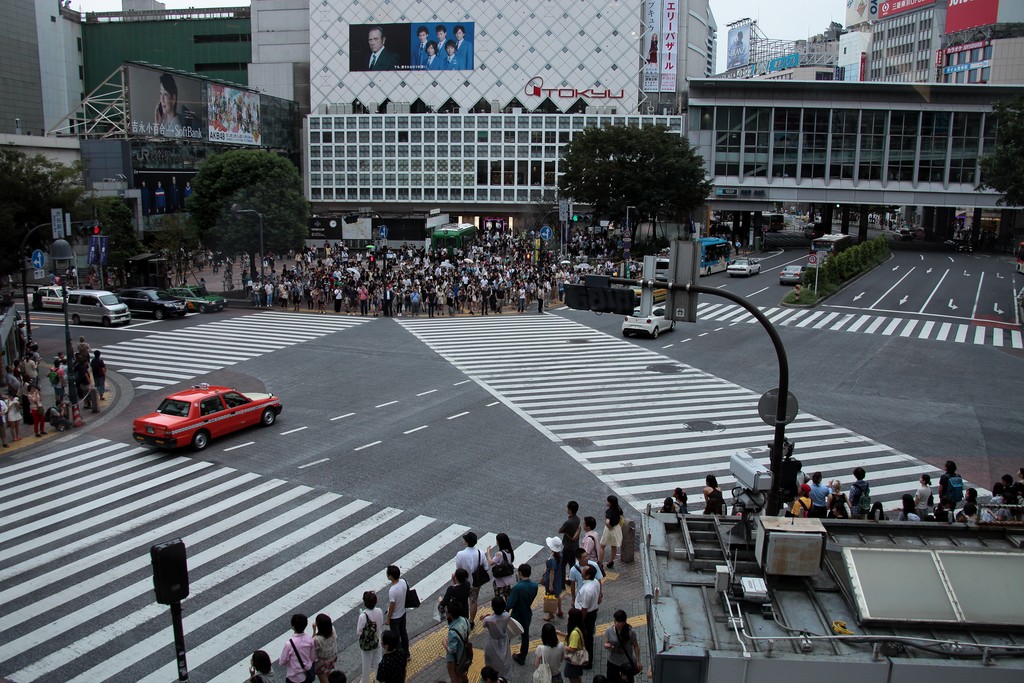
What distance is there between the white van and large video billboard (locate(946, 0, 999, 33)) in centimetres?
Result: 10718

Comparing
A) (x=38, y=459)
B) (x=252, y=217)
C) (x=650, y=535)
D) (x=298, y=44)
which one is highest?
(x=298, y=44)

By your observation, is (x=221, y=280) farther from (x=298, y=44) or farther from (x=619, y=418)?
A: (x=298, y=44)

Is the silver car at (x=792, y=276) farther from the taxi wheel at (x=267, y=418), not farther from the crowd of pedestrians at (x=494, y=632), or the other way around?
the crowd of pedestrians at (x=494, y=632)

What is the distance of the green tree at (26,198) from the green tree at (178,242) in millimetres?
12308

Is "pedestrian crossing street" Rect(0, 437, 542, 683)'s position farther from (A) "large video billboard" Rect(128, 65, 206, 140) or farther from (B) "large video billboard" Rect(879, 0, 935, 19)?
(B) "large video billboard" Rect(879, 0, 935, 19)

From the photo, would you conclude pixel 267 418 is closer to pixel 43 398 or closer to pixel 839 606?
pixel 43 398

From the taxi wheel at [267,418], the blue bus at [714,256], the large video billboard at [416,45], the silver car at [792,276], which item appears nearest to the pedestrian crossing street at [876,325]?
the silver car at [792,276]

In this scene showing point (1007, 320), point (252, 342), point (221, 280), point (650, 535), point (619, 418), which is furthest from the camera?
point (221, 280)

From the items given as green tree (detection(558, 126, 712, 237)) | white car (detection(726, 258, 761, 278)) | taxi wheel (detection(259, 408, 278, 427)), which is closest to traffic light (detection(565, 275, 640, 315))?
taxi wheel (detection(259, 408, 278, 427))

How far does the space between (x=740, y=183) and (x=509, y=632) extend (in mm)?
74556

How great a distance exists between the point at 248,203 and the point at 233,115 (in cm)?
2203

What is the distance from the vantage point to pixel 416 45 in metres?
90.4

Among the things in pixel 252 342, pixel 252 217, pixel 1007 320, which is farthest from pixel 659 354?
pixel 252 217

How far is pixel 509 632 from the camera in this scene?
995cm
